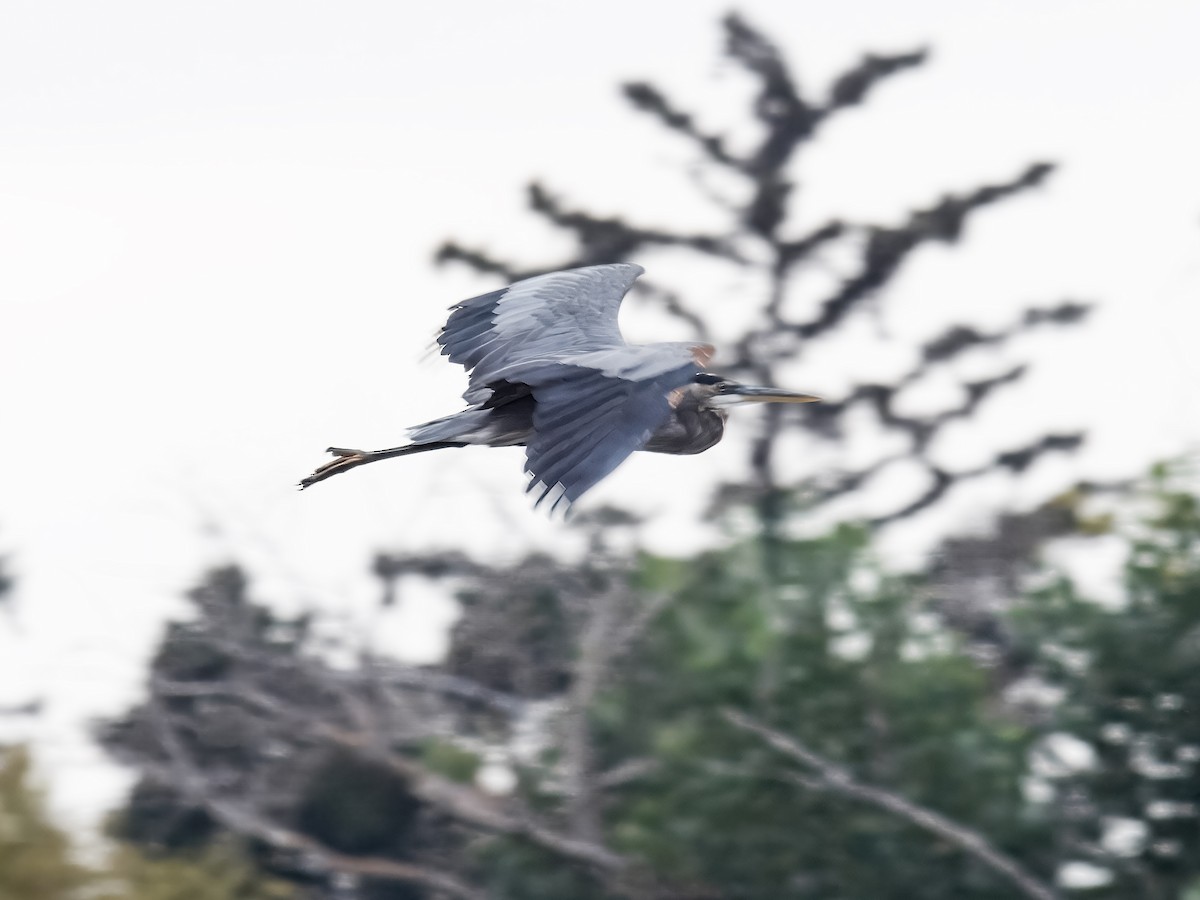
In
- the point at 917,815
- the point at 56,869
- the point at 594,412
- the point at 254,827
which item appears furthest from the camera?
the point at 254,827

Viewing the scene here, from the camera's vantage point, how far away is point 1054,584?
66.6 ft

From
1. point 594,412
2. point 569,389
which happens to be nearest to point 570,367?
point 569,389

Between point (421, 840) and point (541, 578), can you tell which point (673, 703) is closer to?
point (541, 578)

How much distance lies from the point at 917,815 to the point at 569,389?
11.5 m

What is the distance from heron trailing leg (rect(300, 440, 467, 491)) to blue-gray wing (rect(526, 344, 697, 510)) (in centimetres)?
73

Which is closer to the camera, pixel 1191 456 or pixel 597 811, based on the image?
pixel 1191 456

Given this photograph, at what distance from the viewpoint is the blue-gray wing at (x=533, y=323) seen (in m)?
8.65

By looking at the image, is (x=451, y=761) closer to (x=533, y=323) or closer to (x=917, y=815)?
(x=917, y=815)

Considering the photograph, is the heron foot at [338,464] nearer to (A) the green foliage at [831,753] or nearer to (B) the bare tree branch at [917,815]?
(B) the bare tree branch at [917,815]

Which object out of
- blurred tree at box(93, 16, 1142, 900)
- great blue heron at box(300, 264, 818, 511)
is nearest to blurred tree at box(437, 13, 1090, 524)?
blurred tree at box(93, 16, 1142, 900)


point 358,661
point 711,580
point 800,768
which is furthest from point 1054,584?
point 358,661

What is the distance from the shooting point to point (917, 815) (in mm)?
17969

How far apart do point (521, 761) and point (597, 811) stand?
41.7 inches

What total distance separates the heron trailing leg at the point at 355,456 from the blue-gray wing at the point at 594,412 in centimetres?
73
